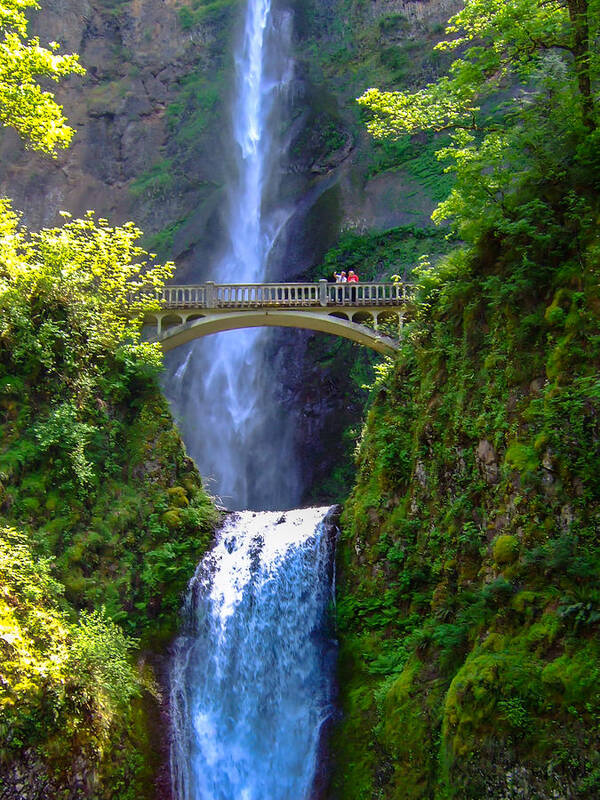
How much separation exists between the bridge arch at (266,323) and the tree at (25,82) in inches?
266

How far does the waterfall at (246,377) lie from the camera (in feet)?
86.2

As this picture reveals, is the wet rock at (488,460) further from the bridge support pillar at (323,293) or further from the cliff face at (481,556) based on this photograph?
the bridge support pillar at (323,293)

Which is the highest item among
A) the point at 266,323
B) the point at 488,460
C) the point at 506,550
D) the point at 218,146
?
the point at 218,146

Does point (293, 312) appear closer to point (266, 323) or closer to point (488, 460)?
point (266, 323)

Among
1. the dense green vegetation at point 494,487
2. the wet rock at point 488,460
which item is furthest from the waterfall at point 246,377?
the wet rock at point 488,460

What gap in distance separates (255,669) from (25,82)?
460 inches

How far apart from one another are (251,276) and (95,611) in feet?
64.2

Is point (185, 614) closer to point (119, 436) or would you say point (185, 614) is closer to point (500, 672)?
point (119, 436)

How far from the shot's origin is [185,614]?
1344cm

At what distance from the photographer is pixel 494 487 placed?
32.3 feet

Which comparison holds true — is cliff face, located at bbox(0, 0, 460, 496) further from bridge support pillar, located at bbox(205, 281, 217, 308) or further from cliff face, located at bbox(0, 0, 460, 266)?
bridge support pillar, located at bbox(205, 281, 217, 308)

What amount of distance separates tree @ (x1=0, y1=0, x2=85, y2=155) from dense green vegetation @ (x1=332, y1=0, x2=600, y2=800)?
6.39 metres

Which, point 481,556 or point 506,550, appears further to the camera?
point 481,556

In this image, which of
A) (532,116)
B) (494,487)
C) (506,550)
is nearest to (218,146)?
(532,116)
